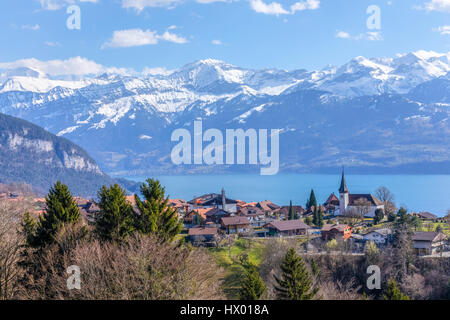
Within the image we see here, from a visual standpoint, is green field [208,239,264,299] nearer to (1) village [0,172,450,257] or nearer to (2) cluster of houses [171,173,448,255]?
(1) village [0,172,450,257]

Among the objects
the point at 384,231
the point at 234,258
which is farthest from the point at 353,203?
the point at 234,258

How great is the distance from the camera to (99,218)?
83.0ft

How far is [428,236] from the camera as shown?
179 ft

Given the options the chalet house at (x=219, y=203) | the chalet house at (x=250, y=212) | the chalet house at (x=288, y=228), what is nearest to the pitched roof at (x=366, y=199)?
the chalet house at (x=250, y=212)

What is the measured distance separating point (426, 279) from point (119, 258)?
126ft

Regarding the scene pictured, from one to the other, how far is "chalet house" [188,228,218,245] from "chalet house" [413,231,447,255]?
79.4ft

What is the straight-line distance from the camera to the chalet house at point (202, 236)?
2227 inches

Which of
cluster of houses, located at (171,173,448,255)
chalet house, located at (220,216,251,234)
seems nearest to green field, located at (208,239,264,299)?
cluster of houses, located at (171,173,448,255)

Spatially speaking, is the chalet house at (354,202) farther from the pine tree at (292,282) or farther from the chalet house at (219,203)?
the pine tree at (292,282)

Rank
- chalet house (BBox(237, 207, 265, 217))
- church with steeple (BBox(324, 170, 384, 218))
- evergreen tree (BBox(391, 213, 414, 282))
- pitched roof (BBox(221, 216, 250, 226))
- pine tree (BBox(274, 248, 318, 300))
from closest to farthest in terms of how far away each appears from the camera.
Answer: pine tree (BBox(274, 248, 318, 300))
evergreen tree (BBox(391, 213, 414, 282))
pitched roof (BBox(221, 216, 250, 226))
church with steeple (BBox(324, 170, 384, 218))
chalet house (BBox(237, 207, 265, 217))

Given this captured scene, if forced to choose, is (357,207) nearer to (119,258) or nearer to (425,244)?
(425,244)

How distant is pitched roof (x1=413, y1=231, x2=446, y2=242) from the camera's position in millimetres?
54028

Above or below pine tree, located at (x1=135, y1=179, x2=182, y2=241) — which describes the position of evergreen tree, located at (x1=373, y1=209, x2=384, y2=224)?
below
